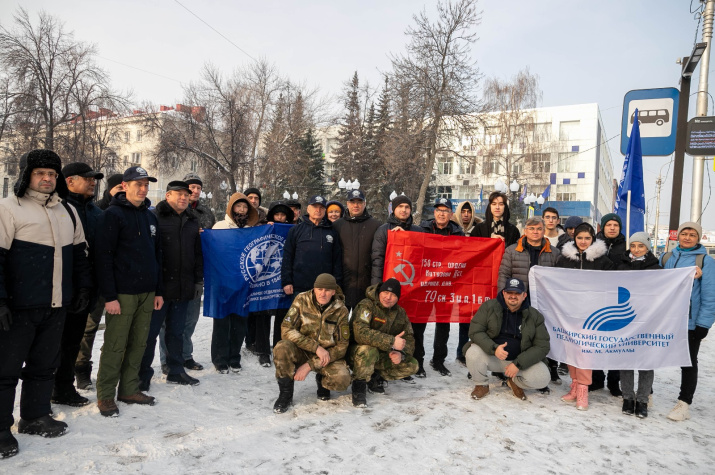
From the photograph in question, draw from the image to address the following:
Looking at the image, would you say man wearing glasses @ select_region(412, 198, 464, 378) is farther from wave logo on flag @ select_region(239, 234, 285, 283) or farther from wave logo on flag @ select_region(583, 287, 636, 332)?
wave logo on flag @ select_region(239, 234, 285, 283)

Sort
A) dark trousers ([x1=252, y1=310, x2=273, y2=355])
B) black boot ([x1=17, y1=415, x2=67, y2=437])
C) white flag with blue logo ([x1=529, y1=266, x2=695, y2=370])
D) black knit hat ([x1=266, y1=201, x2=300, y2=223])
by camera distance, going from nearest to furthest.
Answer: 1. black boot ([x1=17, y1=415, x2=67, y2=437])
2. white flag with blue logo ([x1=529, y1=266, x2=695, y2=370])
3. dark trousers ([x1=252, y1=310, x2=273, y2=355])
4. black knit hat ([x1=266, y1=201, x2=300, y2=223])

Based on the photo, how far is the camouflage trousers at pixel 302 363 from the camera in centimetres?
430

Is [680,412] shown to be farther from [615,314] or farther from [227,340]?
[227,340]

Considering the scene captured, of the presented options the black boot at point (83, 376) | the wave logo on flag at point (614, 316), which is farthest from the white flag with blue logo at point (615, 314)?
the black boot at point (83, 376)

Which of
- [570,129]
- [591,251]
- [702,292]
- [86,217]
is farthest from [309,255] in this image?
[570,129]

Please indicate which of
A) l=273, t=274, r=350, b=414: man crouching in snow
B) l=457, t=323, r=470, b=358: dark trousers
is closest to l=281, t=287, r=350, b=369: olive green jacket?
l=273, t=274, r=350, b=414: man crouching in snow

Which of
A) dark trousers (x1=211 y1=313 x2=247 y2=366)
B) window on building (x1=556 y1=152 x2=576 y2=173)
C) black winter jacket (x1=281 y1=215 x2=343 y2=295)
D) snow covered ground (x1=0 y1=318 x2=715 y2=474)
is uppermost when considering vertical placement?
window on building (x1=556 y1=152 x2=576 y2=173)

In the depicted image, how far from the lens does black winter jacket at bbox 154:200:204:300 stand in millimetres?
4848

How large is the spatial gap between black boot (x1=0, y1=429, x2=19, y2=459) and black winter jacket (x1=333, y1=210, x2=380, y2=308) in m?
3.37

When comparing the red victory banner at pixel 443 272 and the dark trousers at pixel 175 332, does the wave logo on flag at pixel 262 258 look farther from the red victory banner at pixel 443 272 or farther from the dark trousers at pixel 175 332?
the red victory banner at pixel 443 272

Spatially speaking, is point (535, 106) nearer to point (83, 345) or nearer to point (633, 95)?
point (633, 95)

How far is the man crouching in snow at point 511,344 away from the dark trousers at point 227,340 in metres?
2.95

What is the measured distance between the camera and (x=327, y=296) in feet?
14.6

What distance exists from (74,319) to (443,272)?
4300 millimetres
